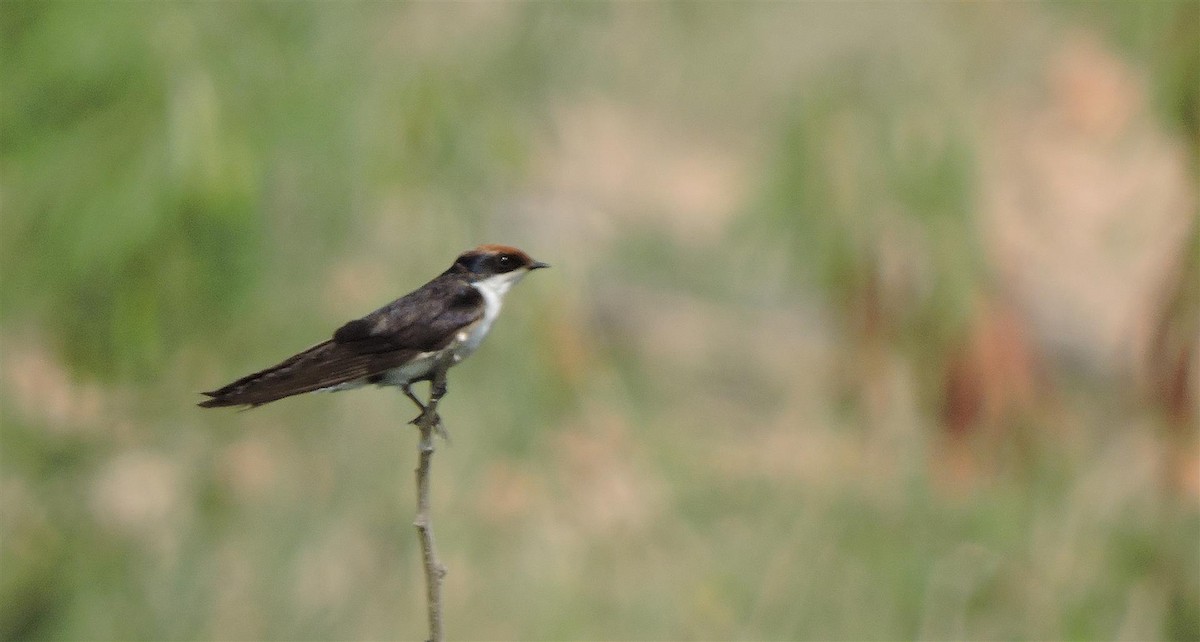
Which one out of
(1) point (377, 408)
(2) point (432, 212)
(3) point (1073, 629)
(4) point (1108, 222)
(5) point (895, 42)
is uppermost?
(5) point (895, 42)

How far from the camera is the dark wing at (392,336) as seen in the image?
1.52m

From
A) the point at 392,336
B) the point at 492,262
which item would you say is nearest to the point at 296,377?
the point at 392,336

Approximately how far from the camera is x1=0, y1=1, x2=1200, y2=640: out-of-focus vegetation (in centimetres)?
374

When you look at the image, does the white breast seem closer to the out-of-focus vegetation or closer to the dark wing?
the dark wing

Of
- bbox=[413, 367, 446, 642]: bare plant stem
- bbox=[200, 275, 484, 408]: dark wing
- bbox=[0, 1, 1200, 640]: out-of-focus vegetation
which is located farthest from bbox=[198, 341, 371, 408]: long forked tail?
bbox=[0, 1, 1200, 640]: out-of-focus vegetation

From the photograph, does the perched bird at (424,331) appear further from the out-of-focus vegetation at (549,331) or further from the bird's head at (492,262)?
the out-of-focus vegetation at (549,331)

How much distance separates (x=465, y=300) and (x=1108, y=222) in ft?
8.91

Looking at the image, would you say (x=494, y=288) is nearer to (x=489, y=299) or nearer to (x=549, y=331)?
(x=489, y=299)

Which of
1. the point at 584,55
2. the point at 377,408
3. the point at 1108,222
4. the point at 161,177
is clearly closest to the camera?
the point at 161,177

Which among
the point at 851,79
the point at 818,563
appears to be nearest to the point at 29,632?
the point at 818,563

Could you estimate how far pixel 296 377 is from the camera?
1.44 meters

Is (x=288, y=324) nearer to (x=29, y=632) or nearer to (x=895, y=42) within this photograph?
(x=29, y=632)

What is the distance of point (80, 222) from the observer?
3615mm

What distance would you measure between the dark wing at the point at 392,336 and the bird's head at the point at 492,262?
2 cm
